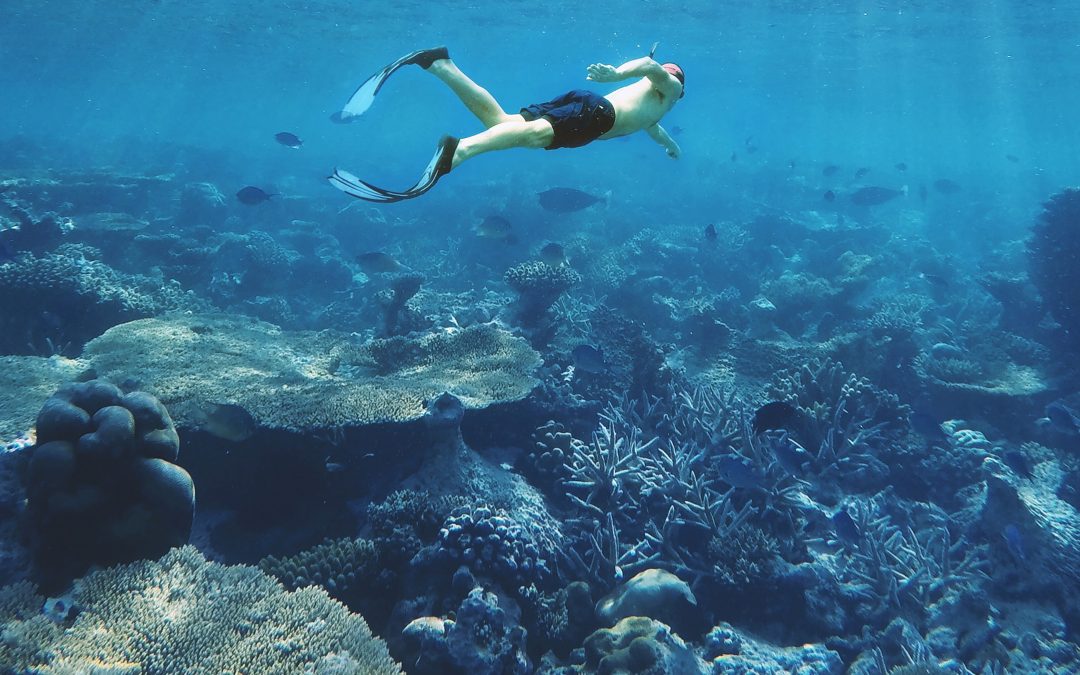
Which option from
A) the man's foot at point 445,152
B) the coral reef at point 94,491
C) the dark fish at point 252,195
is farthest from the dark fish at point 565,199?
the coral reef at point 94,491

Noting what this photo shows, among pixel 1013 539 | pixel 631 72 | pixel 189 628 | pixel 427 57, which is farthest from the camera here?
pixel 1013 539

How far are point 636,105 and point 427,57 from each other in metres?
1.67

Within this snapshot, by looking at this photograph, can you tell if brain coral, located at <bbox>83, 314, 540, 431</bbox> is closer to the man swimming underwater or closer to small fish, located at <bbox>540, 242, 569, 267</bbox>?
the man swimming underwater

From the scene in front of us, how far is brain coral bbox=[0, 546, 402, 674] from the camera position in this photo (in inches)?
120

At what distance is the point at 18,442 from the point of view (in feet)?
14.3

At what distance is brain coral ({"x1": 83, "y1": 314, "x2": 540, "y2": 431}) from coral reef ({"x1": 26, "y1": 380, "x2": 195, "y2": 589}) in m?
1.26

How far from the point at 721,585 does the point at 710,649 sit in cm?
67

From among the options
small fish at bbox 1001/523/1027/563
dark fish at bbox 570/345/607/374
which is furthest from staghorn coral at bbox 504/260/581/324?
small fish at bbox 1001/523/1027/563

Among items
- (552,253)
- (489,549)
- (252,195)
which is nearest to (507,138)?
(489,549)

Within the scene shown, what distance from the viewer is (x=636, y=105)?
421 cm

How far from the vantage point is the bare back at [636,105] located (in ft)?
13.6

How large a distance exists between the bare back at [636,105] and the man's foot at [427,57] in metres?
1.37

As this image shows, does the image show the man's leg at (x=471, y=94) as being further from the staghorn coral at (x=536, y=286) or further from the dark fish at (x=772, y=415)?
the staghorn coral at (x=536, y=286)

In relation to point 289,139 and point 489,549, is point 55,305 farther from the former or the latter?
point 489,549
